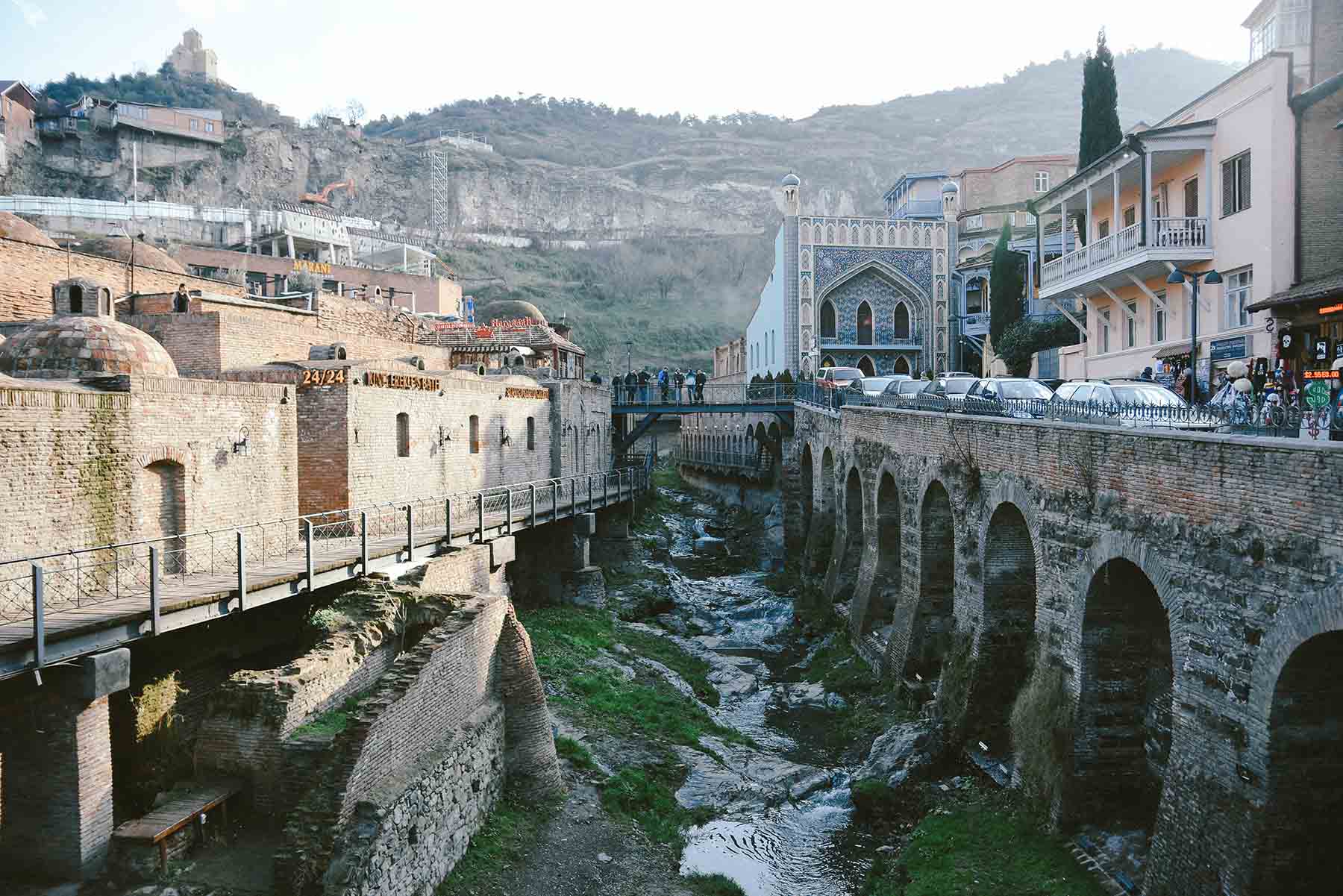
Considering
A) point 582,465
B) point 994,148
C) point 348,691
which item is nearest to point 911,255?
point 582,465

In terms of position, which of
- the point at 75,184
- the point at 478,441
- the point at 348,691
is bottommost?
the point at 348,691

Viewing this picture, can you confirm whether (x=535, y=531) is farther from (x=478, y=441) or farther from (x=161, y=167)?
(x=161, y=167)

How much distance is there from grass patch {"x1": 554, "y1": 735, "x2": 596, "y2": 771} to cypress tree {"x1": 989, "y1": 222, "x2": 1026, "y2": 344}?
100ft

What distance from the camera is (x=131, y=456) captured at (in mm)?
13086

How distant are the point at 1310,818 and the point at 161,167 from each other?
8123cm

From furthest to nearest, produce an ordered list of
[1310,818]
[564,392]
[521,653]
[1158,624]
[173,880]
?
1. [564,392]
2. [521,653]
3. [1158,624]
4. [173,880]
5. [1310,818]

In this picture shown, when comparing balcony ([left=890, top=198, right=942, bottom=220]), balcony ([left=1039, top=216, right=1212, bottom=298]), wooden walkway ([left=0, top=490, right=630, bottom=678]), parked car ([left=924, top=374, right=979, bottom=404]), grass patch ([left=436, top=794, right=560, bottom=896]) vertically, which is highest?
balcony ([left=890, top=198, right=942, bottom=220])

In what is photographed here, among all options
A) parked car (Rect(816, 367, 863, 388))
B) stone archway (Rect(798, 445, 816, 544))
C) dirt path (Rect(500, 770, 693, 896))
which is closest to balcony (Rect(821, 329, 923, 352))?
parked car (Rect(816, 367, 863, 388))

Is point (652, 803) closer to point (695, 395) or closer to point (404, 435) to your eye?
point (404, 435)

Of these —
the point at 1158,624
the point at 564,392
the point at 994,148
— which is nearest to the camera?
the point at 1158,624

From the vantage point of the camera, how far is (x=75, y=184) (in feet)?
223

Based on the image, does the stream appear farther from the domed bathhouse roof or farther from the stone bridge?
the domed bathhouse roof

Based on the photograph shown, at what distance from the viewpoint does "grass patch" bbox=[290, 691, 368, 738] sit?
35.5ft

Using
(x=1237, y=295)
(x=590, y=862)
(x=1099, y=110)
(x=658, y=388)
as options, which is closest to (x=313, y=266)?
(x=658, y=388)
